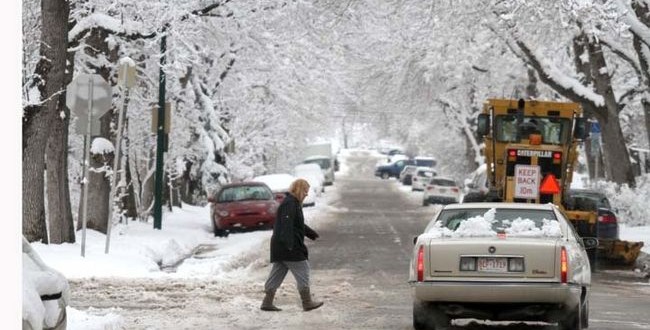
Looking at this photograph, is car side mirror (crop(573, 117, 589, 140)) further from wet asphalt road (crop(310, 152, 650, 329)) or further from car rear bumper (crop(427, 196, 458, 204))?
car rear bumper (crop(427, 196, 458, 204))

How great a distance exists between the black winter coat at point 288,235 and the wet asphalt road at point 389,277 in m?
1.02

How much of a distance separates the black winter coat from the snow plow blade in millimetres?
9338

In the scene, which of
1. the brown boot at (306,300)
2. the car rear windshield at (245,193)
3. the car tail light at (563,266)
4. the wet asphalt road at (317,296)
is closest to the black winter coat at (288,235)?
the brown boot at (306,300)

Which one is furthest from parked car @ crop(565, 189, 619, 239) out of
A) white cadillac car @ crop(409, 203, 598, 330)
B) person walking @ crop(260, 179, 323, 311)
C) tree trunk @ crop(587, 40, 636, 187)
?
white cadillac car @ crop(409, 203, 598, 330)

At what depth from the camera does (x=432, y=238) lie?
1163 centimetres

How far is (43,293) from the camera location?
7.08m

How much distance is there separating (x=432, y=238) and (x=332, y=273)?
8079 millimetres

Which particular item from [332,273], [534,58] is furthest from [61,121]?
[534,58]

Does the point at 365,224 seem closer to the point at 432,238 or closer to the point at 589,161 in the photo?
the point at 589,161

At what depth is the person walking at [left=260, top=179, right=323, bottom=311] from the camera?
13836 mm

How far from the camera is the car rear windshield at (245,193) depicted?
3166 centimetres

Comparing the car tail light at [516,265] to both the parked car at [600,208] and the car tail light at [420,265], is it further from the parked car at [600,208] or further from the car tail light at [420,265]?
the parked car at [600,208]

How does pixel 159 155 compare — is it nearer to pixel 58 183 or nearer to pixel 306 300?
pixel 58 183

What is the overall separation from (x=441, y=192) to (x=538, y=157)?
85.5 feet
